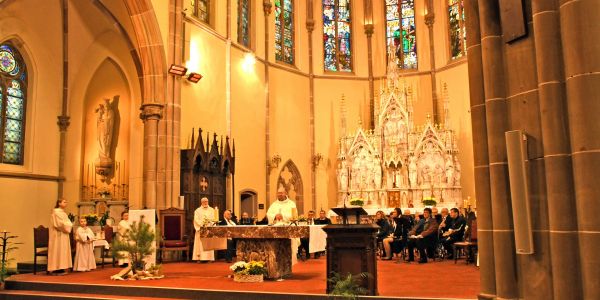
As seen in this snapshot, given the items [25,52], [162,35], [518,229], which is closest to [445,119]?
[162,35]

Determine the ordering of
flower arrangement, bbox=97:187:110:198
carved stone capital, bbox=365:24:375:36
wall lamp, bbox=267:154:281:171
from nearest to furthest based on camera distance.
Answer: flower arrangement, bbox=97:187:110:198
wall lamp, bbox=267:154:281:171
carved stone capital, bbox=365:24:375:36

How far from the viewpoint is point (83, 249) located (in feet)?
38.8

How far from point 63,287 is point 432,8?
18.4 m

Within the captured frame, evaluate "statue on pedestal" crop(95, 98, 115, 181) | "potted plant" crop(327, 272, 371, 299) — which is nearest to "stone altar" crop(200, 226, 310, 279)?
"potted plant" crop(327, 272, 371, 299)

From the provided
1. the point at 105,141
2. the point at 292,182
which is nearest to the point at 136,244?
the point at 105,141

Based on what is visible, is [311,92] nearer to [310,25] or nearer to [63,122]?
[310,25]

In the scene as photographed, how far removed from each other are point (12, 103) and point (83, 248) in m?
5.45

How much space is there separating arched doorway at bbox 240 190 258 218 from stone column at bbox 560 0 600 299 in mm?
15115

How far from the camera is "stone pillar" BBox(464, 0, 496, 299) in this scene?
5.46 metres

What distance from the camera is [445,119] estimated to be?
1998 cm

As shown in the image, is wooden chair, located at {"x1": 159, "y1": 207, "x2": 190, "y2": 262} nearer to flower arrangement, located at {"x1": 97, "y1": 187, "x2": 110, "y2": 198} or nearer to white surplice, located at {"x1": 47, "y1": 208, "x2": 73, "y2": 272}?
white surplice, located at {"x1": 47, "y1": 208, "x2": 73, "y2": 272}

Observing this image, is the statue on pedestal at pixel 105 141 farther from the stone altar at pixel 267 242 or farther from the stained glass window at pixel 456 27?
the stained glass window at pixel 456 27

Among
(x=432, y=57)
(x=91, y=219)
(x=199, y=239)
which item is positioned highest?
(x=432, y=57)

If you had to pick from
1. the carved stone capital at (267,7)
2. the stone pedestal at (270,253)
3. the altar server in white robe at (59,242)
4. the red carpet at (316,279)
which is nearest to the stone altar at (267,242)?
the stone pedestal at (270,253)
